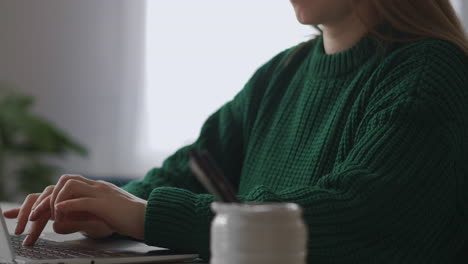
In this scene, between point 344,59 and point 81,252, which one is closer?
point 81,252

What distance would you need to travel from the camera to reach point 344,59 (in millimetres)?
1160

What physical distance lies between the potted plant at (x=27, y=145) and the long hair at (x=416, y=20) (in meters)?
2.07

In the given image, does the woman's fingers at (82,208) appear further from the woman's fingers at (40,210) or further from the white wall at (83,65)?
the white wall at (83,65)

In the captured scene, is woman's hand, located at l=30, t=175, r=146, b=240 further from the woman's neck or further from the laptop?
the woman's neck

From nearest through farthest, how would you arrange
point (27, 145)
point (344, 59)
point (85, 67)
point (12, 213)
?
1. point (12, 213)
2. point (344, 59)
3. point (27, 145)
4. point (85, 67)

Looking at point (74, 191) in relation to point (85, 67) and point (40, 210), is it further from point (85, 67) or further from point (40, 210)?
point (85, 67)

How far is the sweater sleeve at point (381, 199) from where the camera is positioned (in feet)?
2.55

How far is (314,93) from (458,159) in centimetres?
35

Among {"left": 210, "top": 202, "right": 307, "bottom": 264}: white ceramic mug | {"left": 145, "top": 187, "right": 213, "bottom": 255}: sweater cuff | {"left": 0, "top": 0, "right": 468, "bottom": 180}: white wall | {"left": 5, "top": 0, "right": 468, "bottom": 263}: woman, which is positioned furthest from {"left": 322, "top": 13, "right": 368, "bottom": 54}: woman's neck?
{"left": 0, "top": 0, "right": 468, "bottom": 180}: white wall

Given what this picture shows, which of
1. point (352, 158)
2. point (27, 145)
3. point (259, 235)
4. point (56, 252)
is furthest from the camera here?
point (27, 145)

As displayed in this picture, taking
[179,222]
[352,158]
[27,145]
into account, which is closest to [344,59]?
[352,158]

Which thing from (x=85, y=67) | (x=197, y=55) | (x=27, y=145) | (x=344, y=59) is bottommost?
(x=27, y=145)

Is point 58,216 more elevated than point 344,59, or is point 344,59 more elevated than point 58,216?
point 344,59

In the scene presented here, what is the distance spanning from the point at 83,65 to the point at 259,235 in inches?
123
